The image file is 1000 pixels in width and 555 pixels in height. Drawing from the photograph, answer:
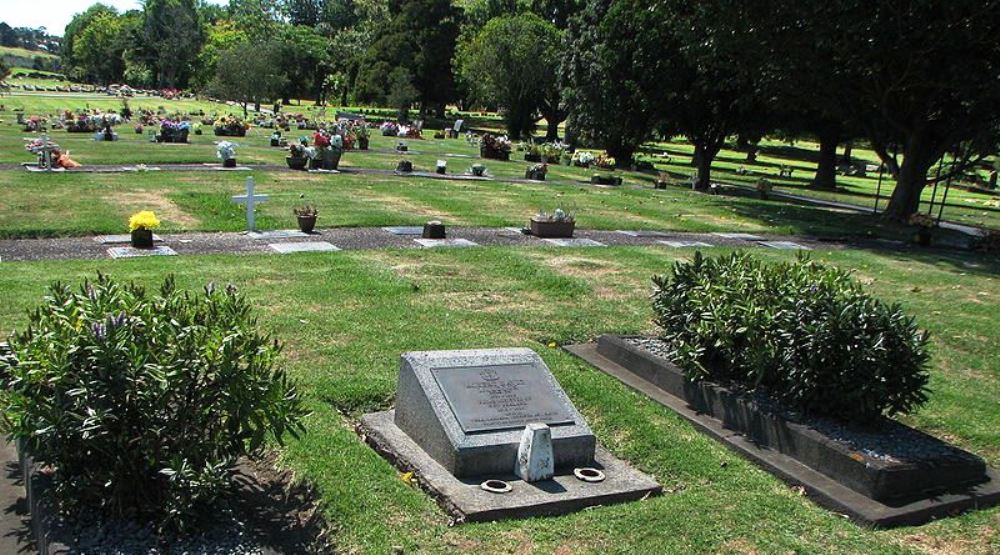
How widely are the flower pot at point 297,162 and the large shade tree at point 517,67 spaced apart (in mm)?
29134

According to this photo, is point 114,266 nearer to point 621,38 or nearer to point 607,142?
point 621,38

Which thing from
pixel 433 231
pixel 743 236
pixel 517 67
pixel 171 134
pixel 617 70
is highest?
pixel 517 67

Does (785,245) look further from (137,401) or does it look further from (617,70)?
(617,70)

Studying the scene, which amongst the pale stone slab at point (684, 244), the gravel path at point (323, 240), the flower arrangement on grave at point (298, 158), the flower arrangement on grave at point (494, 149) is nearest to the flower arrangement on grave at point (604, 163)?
the flower arrangement on grave at point (494, 149)

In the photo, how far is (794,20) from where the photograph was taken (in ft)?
67.9

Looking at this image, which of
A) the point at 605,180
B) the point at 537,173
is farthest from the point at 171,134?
the point at 605,180

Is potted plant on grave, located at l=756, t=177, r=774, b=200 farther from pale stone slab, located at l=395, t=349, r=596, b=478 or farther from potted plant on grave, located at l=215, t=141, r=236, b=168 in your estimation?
pale stone slab, located at l=395, t=349, r=596, b=478

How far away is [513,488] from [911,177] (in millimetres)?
22005

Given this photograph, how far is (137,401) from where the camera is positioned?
4.30 metres

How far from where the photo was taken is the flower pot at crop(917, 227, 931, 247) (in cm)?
1889

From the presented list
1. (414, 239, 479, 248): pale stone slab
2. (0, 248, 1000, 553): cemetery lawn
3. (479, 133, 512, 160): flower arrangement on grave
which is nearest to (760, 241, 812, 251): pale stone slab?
(0, 248, 1000, 553): cemetery lawn

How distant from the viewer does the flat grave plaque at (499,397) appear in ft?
19.2

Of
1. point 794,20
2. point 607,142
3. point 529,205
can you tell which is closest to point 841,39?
point 794,20

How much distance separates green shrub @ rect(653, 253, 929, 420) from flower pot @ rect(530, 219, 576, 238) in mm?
8134
